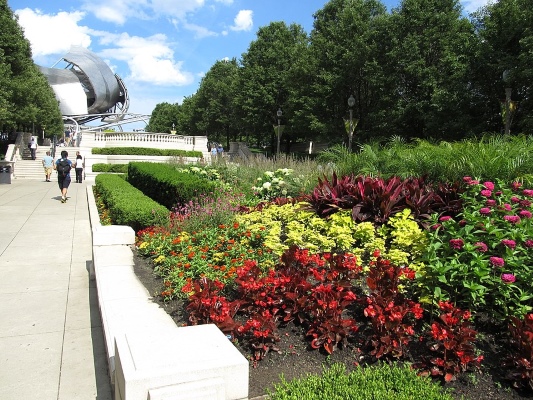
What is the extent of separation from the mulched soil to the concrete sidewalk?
0.93 meters

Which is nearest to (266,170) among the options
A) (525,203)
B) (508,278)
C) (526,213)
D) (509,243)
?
(525,203)

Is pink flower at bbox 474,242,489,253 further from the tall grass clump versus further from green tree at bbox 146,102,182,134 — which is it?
green tree at bbox 146,102,182,134

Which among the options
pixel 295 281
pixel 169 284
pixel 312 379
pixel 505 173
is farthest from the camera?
pixel 505 173

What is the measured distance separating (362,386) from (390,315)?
56cm

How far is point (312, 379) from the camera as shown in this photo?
2.67 metres

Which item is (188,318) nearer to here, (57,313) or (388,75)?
(57,313)

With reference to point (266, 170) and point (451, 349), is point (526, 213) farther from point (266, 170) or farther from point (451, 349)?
point (266, 170)

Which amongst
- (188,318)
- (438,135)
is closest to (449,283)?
(188,318)

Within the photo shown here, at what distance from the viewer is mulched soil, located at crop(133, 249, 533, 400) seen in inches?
→ 105

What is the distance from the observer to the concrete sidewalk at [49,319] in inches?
128

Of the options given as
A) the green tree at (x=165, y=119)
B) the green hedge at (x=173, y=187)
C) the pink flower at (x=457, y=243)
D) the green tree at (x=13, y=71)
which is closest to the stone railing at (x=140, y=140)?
the green tree at (x=13, y=71)

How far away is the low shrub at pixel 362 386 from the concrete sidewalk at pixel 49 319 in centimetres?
147

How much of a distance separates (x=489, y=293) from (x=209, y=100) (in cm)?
5164

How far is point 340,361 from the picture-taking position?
9.87 feet
